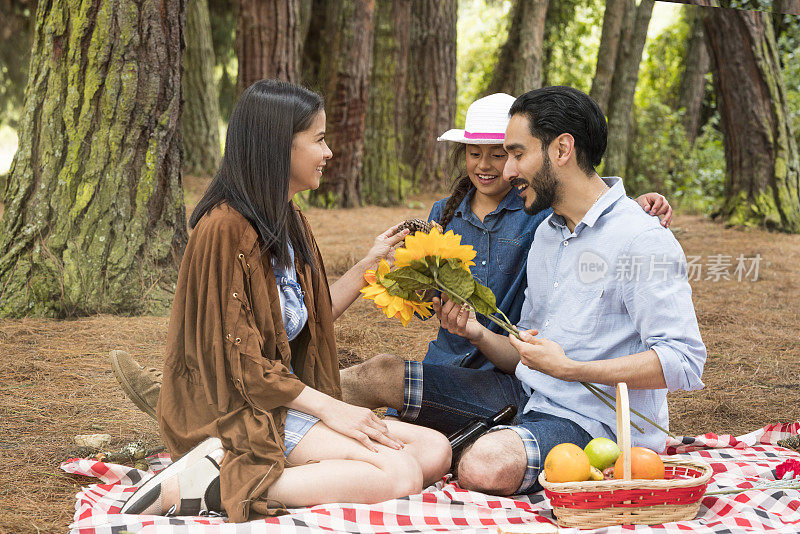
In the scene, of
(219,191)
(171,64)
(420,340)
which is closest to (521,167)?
(219,191)

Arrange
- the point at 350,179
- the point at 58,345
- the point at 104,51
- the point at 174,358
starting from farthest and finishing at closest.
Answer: the point at 350,179, the point at 104,51, the point at 58,345, the point at 174,358

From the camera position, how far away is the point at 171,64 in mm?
4922

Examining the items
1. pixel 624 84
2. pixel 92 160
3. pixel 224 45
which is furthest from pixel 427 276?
pixel 224 45

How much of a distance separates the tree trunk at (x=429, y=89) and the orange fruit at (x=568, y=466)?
367 inches

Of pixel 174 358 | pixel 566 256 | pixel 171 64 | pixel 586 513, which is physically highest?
pixel 171 64

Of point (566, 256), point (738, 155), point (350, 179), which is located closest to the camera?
point (566, 256)

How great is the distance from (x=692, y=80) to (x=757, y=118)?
7.47 meters

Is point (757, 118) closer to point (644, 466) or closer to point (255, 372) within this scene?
point (644, 466)

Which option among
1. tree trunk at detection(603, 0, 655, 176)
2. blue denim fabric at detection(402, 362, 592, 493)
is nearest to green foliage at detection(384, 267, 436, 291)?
blue denim fabric at detection(402, 362, 592, 493)

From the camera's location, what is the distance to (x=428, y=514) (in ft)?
8.52

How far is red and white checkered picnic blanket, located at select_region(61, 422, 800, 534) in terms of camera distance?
7.92ft

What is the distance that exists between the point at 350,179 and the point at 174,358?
7.28m

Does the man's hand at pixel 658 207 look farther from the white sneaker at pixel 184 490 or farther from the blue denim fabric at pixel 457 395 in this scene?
the white sneaker at pixel 184 490

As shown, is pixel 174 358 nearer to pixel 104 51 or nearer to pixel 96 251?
pixel 96 251
